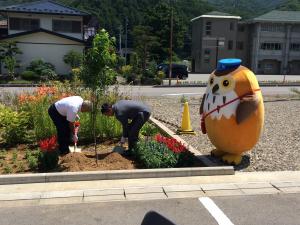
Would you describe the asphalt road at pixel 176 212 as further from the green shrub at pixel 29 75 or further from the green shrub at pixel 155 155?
the green shrub at pixel 29 75

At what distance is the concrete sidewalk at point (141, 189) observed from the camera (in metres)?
5.95

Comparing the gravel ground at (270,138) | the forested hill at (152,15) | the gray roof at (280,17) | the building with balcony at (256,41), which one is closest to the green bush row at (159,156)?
the gravel ground at (270,138)

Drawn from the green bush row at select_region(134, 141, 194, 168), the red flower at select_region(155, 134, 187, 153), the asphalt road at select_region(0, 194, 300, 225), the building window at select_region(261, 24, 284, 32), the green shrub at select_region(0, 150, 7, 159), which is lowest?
the asphalt road at select_region(0, 194, 300, 225)

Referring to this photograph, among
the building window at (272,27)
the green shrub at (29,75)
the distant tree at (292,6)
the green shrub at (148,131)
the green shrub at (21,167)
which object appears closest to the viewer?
the green shrub at (21,167)

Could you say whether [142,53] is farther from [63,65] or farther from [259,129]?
[259,129]

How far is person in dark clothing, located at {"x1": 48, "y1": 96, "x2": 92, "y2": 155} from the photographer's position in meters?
7.47

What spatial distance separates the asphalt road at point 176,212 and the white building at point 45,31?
3094cm

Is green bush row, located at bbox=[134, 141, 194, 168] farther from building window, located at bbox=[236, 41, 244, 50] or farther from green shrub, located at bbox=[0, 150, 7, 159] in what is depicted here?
building window, located at bbox=[236, 41, 244, 50]

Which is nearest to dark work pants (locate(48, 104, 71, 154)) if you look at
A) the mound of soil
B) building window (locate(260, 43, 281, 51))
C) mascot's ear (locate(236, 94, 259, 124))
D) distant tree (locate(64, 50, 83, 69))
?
the mound of soil

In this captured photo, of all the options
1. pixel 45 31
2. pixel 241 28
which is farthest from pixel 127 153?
pixel 241 28

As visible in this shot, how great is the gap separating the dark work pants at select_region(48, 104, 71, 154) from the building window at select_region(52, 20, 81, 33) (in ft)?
104

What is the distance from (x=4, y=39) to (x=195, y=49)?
32.3 m

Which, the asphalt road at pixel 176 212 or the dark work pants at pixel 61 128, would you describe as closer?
the asphalt road at pixel 176 212

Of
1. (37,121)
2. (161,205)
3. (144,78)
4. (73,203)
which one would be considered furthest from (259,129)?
(144,78)
